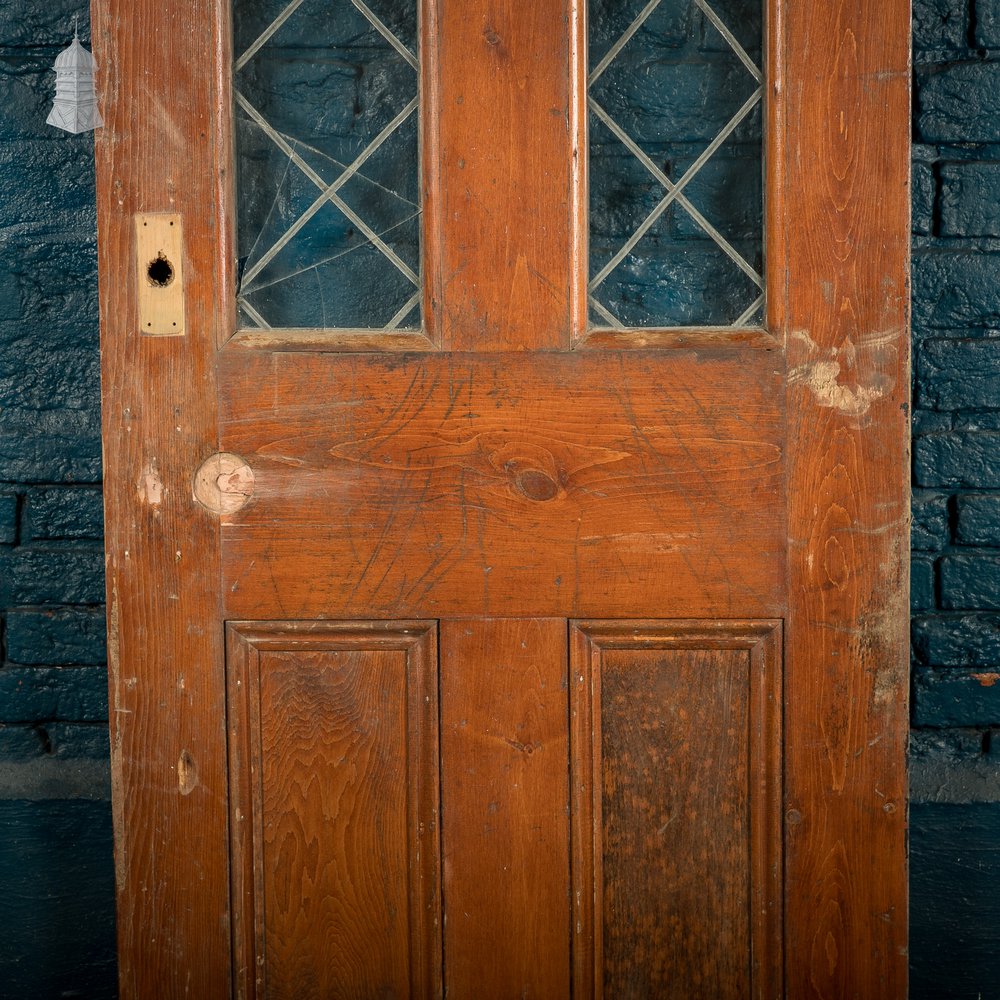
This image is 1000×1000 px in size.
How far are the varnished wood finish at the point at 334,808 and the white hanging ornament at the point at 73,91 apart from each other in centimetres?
84

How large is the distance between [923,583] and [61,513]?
1.42 metres

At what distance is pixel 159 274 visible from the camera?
1.24 m

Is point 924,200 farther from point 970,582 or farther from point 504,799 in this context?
point 504,799

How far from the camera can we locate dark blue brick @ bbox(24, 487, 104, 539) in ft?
5.20

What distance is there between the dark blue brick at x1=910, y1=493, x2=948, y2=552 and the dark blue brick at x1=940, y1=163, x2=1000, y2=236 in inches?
16.8

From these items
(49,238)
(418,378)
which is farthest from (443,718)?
(49,238)

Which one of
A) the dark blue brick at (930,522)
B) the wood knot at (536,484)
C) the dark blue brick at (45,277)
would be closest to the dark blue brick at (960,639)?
the dark blue brick at (930,522)

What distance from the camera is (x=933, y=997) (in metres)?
1.60

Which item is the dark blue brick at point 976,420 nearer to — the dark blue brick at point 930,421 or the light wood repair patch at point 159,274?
the dark blue brick at point 930,421

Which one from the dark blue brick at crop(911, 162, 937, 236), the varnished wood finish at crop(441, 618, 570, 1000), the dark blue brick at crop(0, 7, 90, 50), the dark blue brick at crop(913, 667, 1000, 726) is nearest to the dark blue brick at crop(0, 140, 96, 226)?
the dark blue brick at crop(0, 7, 90, 50)

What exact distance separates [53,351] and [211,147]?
535 mm

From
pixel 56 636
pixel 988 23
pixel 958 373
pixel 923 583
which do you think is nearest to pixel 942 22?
pixel 988 23

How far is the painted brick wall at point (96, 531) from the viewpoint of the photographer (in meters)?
1.53

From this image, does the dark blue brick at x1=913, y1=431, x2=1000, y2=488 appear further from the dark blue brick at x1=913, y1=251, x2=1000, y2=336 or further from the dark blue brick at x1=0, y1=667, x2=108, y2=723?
the dark blue brick at x1=0, y1=667, x2=108, y2=723
